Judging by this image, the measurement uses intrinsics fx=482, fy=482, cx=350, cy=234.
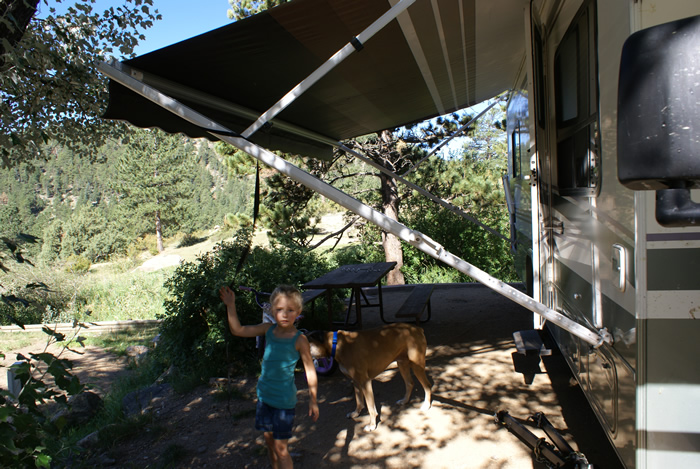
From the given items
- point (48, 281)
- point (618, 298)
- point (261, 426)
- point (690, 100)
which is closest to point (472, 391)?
point (261, 426)

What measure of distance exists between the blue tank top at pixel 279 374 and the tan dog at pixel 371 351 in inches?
23.3

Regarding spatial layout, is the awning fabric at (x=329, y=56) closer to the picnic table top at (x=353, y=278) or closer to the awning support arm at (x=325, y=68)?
the awning support arm at (x=325, y=68)

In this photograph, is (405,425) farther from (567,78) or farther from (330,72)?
(330,72)

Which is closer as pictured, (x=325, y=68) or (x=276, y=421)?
(x=325, y=68)

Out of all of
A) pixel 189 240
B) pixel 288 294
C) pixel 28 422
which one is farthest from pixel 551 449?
pixel 189 240

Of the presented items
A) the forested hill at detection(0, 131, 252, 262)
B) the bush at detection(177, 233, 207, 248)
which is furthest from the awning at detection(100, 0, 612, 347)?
the bush at detection(177, 233, 207, 248)

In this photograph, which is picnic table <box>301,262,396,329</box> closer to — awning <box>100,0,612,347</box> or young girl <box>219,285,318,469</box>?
awning <box>100,0,612,347</box>

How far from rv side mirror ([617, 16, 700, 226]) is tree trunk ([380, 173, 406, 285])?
10090mm

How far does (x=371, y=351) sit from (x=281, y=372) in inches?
40.2

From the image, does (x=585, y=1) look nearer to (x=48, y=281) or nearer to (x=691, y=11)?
(x=691, y=11)

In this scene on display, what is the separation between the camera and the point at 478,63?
16.4 feet

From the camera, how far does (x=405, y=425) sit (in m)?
3.84

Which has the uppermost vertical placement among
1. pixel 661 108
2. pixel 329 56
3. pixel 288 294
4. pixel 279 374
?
pixel 329 56

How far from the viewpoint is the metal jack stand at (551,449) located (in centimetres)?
239
